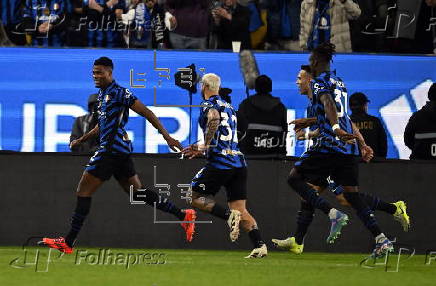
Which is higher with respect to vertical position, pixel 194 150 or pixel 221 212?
pixel 194 150

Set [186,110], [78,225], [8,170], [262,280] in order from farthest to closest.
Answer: [186,110] → [8,170] → [78,225] → [262,280]

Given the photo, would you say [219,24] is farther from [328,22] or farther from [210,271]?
[210,271]

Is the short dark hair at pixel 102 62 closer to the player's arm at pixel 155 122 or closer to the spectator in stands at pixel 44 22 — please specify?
the player's arm at pixel 155 122

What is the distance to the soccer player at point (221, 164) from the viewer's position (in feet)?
38.2

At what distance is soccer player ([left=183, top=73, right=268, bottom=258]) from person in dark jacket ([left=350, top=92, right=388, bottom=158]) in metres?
2.67

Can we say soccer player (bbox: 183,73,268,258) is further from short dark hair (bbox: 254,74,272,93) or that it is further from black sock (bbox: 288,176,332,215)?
short dark hair (bbox: 254,74,272,93)

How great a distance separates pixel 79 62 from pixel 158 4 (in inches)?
57.2

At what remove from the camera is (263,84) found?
1420 cm

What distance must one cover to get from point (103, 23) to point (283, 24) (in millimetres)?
2583

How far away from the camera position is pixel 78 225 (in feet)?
38.4

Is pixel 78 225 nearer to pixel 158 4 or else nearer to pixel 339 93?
pixel 339 93

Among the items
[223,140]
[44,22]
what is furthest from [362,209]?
[44,22]

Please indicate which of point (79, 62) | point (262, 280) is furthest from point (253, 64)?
point (262, 280)

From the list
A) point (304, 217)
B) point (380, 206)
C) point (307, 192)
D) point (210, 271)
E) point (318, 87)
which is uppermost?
point (318, 87)
